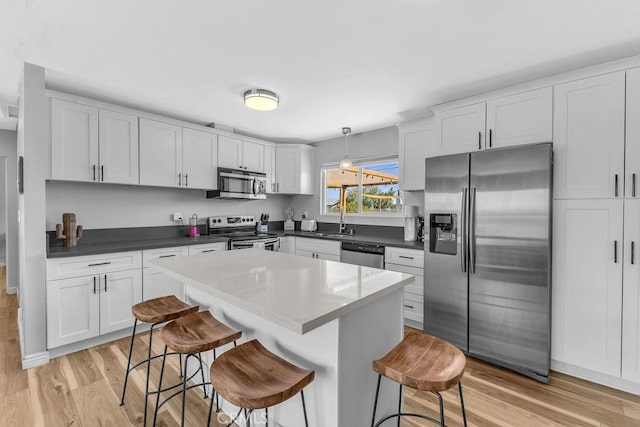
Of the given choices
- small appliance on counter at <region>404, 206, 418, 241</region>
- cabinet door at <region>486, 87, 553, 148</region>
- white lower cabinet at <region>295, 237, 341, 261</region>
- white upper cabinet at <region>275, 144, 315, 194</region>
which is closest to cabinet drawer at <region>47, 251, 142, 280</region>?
white lower cabinet at <region>295, 237, 341, 261</region>

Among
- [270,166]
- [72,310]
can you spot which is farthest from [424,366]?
[270,166]

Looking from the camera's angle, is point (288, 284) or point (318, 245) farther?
point (318, 245)

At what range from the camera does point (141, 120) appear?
3.29 meters

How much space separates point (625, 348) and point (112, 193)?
4.90 metres

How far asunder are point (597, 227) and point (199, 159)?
13.2 feet

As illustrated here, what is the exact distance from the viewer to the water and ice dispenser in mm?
2775

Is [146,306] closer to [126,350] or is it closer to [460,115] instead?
[126,350]

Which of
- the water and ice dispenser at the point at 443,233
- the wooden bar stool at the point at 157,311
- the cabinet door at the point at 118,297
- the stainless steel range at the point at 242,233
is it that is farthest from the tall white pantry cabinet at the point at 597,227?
the cabinet door at the point at 118,297

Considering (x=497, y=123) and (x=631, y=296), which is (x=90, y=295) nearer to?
(x=497, y=123)

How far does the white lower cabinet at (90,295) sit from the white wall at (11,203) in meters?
2.82

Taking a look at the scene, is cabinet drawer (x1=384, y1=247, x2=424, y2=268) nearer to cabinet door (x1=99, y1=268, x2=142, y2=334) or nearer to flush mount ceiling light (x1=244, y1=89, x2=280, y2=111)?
flush mount ceiling light (x1=244, y1=89, x2=280, y2=111)

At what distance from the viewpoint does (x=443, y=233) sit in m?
2.87

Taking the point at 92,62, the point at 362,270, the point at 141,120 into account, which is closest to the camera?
the point at 362,270

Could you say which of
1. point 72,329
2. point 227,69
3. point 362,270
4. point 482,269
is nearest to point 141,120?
point 227,69
